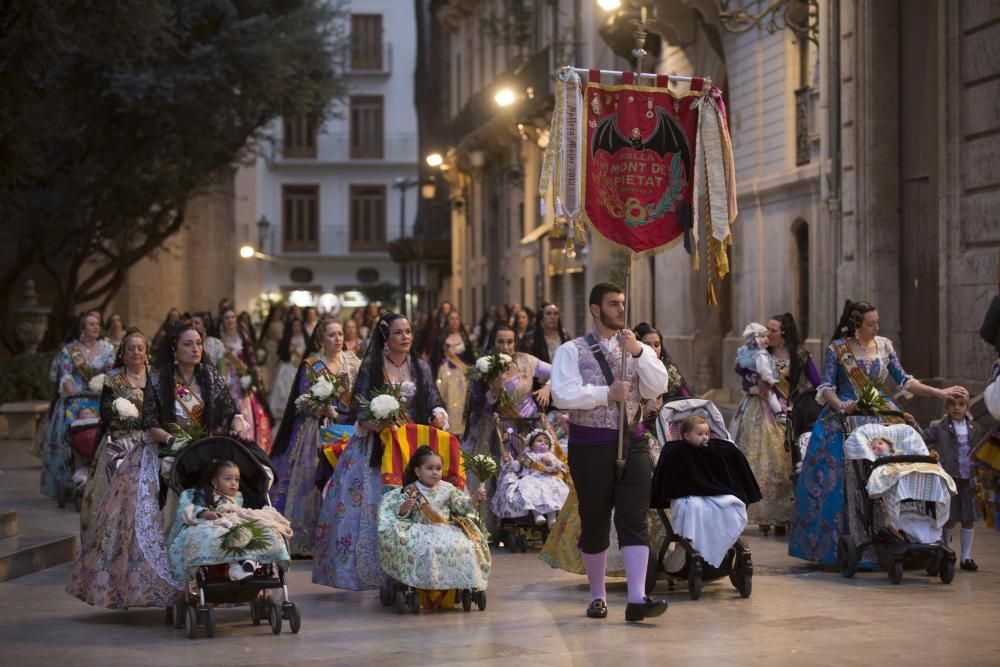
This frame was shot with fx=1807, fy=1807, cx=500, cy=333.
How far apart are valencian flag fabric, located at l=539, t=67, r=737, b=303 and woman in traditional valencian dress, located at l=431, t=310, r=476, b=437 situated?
10681 millimetres

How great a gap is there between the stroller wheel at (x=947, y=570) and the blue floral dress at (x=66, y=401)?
8.67m

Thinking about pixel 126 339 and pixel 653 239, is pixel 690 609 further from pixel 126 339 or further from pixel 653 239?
pixel 126 339

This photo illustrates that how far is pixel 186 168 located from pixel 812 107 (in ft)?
40.1

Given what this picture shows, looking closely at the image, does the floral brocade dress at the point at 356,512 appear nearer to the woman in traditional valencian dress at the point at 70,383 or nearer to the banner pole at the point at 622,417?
→ the banner pole at the point at 622,417

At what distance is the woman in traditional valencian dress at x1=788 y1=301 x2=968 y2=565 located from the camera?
12.3m

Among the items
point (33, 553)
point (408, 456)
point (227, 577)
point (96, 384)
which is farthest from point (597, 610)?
point (96, 384)

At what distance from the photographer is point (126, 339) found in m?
12.1

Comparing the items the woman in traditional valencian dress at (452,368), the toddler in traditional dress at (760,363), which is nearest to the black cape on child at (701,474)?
the toddler in traditional dress at (760,363)

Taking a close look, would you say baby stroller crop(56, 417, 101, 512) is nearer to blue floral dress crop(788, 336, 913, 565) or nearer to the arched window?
blue floral dress crop(788, 336, 913, 565)

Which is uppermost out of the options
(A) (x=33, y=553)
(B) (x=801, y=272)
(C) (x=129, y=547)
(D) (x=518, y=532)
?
(B) (x=801, y=272)

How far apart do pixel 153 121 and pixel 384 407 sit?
2043 centimetres

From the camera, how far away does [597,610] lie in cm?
1039

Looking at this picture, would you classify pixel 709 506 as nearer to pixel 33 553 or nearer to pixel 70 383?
pixel 33 553

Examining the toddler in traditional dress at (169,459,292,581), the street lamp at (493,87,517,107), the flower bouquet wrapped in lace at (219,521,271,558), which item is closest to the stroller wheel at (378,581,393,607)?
the toddler in traditional dress at (169,459,292,581)
